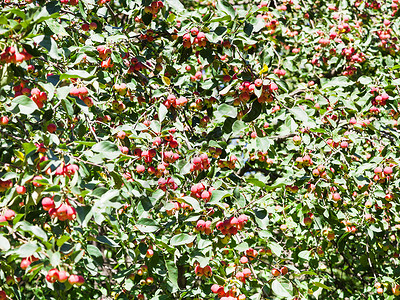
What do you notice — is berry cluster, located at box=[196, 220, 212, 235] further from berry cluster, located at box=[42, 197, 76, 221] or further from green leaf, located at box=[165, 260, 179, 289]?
berry cluster, located at box=[42, 197, 76, 221]

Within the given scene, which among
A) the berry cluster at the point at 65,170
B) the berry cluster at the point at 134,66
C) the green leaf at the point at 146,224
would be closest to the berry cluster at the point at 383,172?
the green leaf at the point at 146,224

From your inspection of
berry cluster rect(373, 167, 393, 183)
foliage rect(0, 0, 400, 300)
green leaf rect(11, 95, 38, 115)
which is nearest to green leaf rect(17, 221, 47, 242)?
foliage rect(0, 0, 400, 300)

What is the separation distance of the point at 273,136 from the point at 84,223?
2.22 m

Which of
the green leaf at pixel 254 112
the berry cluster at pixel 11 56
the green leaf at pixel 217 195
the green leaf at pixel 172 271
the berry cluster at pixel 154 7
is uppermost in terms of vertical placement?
the berry cluster at pixel 11 56

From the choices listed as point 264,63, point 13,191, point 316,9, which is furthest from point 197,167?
point 316,9

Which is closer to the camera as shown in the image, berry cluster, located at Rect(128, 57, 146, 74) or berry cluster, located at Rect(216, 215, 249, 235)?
berry cluster, located at Rect(216, 215, 249, 235)

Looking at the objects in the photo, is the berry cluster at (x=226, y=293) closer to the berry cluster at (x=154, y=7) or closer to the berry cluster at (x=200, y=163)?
the berry cluster at (x=200, y=163)

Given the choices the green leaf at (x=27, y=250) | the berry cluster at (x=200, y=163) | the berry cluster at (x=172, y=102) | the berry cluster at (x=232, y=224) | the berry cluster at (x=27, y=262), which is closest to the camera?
the green leaf at (x=27, y=250)


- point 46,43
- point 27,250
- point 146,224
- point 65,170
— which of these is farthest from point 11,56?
point 146,224

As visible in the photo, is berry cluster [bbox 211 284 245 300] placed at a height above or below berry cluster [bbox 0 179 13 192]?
below

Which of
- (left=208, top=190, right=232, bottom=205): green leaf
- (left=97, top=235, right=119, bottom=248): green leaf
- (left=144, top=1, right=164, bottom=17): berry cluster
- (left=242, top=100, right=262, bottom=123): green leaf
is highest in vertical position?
(left=144, top=1, right=164, bottom=17): berry cluster

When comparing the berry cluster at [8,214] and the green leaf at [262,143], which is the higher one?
the green leaf at [262,143]

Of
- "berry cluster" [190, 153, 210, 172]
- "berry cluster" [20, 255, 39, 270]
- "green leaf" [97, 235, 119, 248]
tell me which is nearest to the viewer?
"berry cluster" [20, 255, 39, 270]

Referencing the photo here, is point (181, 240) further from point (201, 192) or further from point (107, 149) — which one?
point (107, 149)
